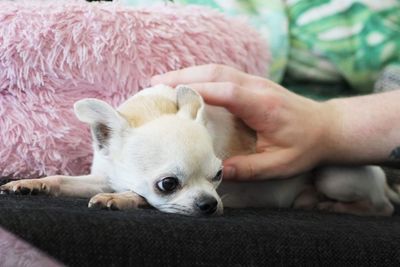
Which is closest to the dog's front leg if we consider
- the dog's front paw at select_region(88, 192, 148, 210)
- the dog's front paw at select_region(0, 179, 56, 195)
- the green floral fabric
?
the dog's front paw at select_region(0, 179, 56, 195)

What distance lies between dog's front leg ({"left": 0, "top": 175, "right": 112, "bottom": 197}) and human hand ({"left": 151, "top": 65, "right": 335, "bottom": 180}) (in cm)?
22

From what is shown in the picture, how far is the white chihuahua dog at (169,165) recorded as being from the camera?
39.3 inches

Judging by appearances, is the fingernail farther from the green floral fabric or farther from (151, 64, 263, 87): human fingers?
the green floral fabric

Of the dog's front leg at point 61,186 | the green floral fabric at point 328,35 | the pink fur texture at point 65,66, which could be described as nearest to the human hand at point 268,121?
the pink fur texture at point 65,66

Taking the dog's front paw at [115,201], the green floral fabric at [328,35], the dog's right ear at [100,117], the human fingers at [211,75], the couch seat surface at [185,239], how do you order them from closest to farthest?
the couch seat surface at [185,239] < the dog's front paw at [115,201] < the dog's right ear at [100,117] < the human fingers at [211,75] < the green floral fabric at [328,35]

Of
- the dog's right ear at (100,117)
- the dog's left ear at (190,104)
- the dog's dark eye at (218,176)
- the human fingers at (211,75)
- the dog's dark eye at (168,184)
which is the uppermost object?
the human fingers at (211,75)

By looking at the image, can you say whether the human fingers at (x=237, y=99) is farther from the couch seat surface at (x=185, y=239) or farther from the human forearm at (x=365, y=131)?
the couch seat surface at (x=185, y=239)

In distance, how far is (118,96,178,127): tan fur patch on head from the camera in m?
1.08

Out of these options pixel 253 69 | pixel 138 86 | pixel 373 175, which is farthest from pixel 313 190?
pixel 138 86

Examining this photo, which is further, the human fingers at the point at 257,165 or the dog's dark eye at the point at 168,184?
the human fingers at the point at 257,165

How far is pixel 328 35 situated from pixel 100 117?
0.71m

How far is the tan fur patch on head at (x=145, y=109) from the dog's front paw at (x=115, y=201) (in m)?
0.13

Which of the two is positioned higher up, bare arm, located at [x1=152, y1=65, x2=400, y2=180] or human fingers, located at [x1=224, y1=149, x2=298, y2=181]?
bare arm, located at [x1=152, y1=65, x2=400, y2=180]

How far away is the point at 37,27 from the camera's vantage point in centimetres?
118
